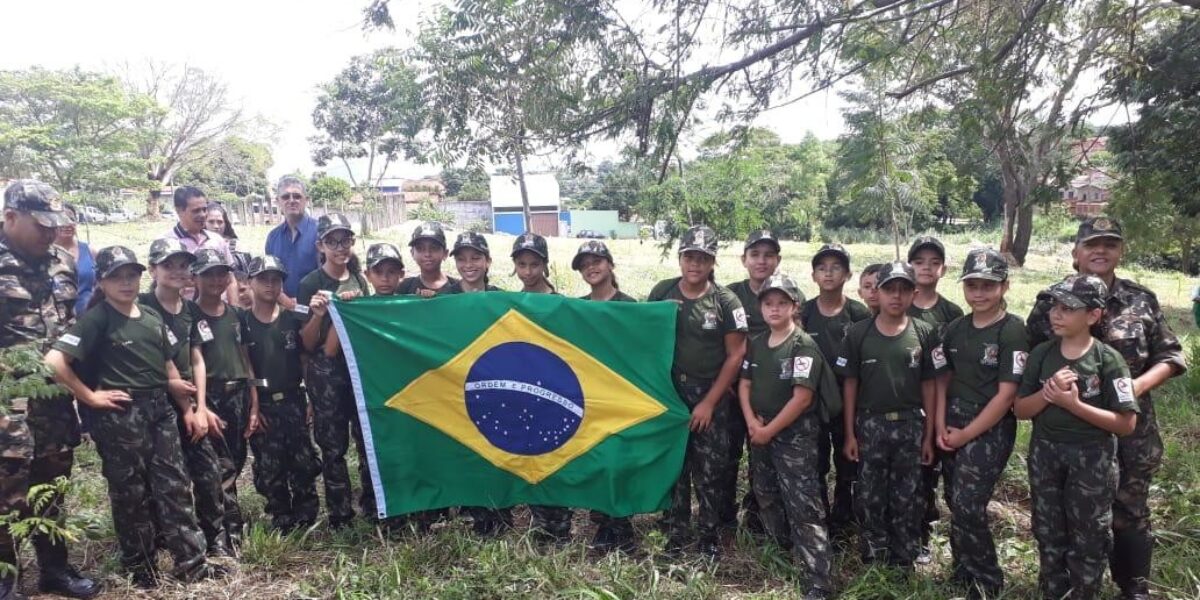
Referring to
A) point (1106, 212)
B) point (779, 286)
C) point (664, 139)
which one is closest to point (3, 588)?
point (779, 286)

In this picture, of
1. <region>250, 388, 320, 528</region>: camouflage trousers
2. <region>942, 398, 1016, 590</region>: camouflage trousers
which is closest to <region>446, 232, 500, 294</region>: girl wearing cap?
<region>250, 388, 320, 528</region>: camouflage trousers

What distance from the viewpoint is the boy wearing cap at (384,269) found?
448 centimetres

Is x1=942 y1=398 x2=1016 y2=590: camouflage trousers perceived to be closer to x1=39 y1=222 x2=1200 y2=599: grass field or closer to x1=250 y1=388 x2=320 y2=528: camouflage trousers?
x1=39 y1=222 x2=1200 y2=599: grass field

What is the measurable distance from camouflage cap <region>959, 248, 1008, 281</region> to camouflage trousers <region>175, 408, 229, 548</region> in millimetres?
3986

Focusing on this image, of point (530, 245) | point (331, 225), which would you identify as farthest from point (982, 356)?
point (331, 225)

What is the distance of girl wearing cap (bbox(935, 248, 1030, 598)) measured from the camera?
347 centimetres

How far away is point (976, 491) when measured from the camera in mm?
3523

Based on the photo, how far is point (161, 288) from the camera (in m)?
3.82

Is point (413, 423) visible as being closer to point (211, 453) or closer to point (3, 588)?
point (211, 453)

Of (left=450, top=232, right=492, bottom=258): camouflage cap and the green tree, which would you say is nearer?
(left=450, top=232, right=492, bottom=258): camouflage cap

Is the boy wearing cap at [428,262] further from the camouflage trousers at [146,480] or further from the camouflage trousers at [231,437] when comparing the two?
the camouflage trousers at [146,480]

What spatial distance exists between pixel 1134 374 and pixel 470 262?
3532mm

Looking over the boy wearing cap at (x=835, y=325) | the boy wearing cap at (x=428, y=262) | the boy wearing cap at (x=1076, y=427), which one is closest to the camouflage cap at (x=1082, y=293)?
the boy wearing cap at (x=1076, y=427)

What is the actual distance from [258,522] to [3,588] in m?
1.20
